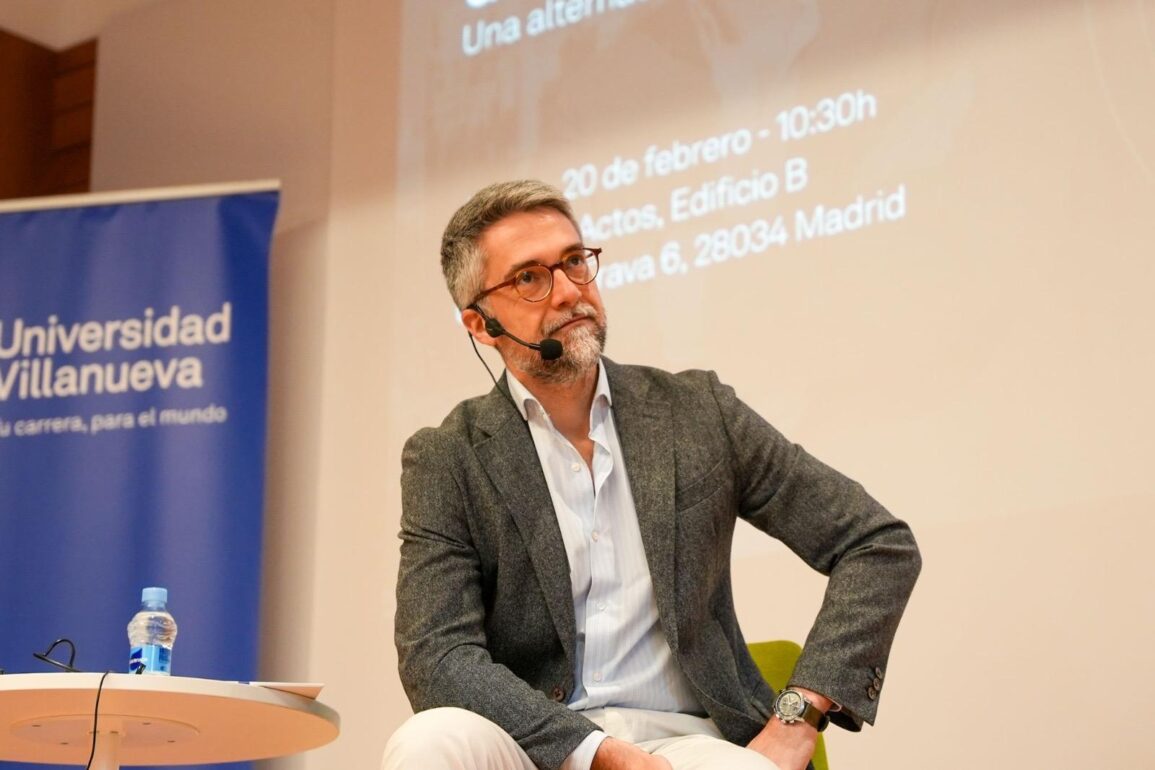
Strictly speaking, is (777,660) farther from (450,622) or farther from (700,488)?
(450,622)

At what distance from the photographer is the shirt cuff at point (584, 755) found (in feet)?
5.85

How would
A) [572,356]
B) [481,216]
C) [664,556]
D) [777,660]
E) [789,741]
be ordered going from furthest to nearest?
1. [777,660]
2. [481,216]
3. [572,356]
4. [664,556]
5. [789,741]

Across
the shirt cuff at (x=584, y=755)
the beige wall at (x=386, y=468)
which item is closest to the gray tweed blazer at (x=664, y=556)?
the shirt cuff at (x=584, y=755)

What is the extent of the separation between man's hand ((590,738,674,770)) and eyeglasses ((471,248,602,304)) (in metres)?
0.73

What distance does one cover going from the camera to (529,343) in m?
2.19

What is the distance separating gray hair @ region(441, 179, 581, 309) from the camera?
2252mm

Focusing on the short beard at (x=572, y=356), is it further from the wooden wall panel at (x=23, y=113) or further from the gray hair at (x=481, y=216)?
the wooden wall panel at (x=23, y=113)

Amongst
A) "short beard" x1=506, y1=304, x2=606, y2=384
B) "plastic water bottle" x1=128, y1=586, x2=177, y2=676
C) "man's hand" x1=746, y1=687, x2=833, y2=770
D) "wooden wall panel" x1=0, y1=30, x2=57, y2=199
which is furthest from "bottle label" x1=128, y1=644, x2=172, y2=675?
"wooden wall panel" x1=0, y1=30, x2=57, y2=199

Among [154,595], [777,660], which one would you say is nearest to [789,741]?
[777,660]

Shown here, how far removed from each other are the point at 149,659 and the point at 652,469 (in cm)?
90

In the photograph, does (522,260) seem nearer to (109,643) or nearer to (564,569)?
(564,569)

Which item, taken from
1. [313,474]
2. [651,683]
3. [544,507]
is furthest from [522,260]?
[313,474]

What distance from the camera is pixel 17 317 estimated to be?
179 inches

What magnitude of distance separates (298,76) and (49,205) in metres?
0.90
